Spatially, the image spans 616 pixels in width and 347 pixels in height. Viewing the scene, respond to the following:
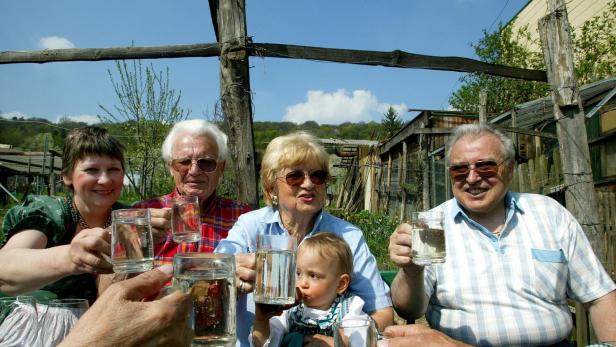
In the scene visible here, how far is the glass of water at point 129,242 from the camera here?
1600mm

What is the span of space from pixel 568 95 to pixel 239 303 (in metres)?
3.26

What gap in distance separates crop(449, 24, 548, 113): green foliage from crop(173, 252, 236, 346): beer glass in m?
18.2

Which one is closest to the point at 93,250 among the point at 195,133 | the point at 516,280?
the point at 195,133

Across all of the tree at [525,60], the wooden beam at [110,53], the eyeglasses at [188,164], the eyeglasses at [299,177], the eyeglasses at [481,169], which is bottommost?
the eyeglasses at [299,177]

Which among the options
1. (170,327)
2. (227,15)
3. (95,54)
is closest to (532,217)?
(170,327)

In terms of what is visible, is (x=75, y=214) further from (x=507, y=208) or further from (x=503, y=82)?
(x=503, y=82)

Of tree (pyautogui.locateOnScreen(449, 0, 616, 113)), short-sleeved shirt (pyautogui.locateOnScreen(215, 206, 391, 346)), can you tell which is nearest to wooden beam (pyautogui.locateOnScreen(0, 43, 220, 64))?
short-sleeved shirt (pyautogui.locateOnScreen(215, 206, 391, 346))

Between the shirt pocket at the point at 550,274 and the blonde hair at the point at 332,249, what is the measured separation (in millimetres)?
1169

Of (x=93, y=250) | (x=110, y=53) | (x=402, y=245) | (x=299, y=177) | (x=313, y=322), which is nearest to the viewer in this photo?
(x=93, y=250)

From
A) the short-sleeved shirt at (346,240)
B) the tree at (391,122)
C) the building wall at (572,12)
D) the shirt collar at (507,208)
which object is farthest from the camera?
the tree at (391,122)

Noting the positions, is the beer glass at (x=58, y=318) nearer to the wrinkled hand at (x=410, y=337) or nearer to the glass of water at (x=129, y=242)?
the glass of water at (x=129, y=242)

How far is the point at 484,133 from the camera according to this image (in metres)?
3.02

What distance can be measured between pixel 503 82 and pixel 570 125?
55.5ft

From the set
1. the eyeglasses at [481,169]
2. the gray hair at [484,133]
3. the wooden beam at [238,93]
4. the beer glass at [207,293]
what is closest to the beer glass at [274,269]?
the beer glass at [207,293]
